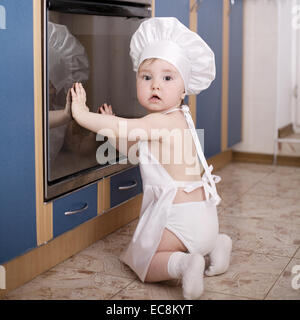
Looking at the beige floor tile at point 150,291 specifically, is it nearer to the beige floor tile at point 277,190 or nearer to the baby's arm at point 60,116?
the baby's arm at point 60,116

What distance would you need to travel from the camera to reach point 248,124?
367 centimetres

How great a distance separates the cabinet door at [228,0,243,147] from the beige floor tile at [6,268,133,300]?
1.88 m

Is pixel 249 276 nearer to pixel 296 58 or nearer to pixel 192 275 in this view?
→ pixel 192 275

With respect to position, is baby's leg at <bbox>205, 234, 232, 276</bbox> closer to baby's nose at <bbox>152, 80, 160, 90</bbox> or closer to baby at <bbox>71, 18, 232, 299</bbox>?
baby at <bbox>71, 18, 232, 299</bbox>

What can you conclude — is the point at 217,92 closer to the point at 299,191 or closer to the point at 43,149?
the point at 299,191

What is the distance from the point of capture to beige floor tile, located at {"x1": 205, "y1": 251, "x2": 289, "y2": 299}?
64.9 inches

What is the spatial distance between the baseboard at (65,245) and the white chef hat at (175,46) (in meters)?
0.65

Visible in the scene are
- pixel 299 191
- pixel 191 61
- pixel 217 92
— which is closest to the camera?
pixel 191 61

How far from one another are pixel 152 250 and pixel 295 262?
54 cm

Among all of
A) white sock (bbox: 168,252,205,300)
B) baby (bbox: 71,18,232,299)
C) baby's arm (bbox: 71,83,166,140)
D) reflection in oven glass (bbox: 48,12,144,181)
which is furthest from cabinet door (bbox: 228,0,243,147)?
white sock (bbox: 168,252,205,300)

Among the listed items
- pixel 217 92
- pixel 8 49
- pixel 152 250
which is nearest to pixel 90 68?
pixel 8 49

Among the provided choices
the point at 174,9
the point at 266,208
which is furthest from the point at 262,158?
the point at 174,9

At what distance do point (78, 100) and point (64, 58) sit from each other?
0.13 meters
